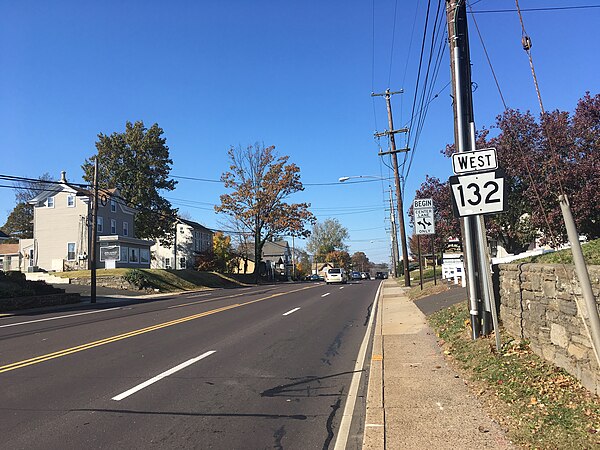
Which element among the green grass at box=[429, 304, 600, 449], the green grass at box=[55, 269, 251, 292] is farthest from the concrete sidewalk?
the green grass at box=[55, 269, 251, 292]

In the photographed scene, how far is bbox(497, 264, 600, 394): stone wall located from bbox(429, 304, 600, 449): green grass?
16 centimetres

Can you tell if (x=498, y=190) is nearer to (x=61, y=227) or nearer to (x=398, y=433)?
(x=398, y=433)

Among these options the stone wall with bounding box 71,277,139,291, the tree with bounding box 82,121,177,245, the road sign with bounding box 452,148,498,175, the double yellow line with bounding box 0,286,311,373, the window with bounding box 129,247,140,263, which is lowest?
the double yellow line with bounding box 0,286,311,373

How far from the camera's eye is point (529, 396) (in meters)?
5.43

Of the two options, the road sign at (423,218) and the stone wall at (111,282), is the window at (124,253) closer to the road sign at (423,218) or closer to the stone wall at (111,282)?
the stone wall at (111,282)

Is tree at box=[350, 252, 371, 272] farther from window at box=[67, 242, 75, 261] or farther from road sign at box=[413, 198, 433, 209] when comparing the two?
road sign at box=[413, 198, 433, 209]

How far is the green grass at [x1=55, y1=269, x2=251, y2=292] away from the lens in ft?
129

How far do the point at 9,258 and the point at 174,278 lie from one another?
86.1 feet

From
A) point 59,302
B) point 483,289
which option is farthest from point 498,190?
point 59,302

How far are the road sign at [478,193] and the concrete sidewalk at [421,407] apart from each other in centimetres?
251

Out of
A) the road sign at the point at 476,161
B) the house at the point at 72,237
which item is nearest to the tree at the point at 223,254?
the house at the point at 72,237

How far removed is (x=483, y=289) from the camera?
8641 millimetres

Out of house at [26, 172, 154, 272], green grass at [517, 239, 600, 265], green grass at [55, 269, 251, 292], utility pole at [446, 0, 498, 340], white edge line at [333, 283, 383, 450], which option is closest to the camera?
white edge line at [333, 283, 383, 450]

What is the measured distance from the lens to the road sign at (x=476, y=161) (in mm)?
7617
